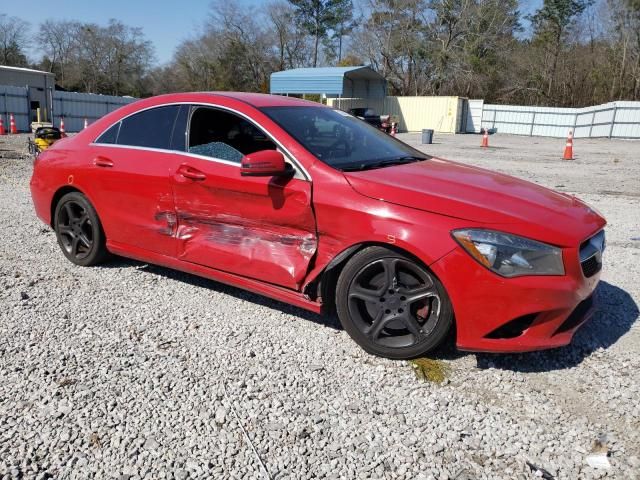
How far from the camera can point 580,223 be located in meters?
3.17

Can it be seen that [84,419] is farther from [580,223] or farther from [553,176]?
[553,176]

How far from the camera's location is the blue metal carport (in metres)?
34.7

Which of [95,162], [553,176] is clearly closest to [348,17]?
[553,176]

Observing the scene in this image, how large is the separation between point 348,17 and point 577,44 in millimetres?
23676

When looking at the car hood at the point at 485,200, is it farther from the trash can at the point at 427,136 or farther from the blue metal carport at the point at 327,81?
the blue metal carport at the point at 327,81

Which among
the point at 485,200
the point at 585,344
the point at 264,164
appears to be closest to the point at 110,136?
the point at 264,164

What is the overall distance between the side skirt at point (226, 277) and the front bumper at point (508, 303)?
37.2 inches

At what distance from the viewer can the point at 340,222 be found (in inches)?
129

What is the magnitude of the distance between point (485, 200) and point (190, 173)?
2.08 meters

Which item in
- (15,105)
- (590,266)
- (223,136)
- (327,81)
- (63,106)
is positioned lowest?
(590,266)

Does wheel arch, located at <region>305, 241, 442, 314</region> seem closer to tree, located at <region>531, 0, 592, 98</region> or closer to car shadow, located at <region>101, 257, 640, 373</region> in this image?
car shadow, located at <region>101, 257, 640, 373</region>

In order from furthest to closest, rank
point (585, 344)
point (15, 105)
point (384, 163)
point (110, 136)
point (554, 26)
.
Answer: point (554, 26) < point (15, 105) < point (110, 136) < point (384, 163) < point (585, 344)

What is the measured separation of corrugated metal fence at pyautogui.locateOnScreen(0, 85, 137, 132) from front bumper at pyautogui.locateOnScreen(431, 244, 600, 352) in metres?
27.6

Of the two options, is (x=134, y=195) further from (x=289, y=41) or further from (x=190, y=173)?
(x=289, y=41)
